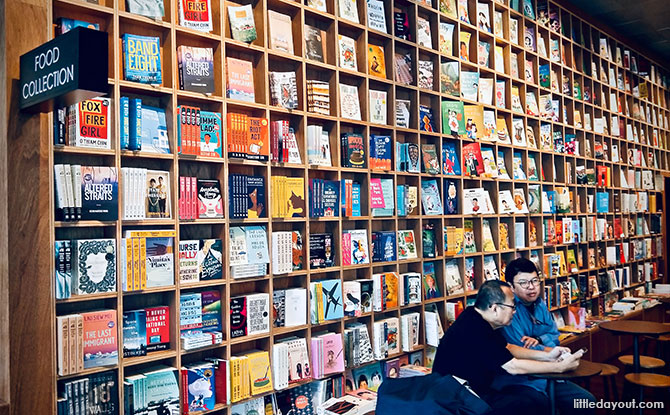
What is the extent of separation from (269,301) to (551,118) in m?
4.48

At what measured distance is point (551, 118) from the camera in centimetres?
648

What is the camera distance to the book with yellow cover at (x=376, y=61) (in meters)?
4.35

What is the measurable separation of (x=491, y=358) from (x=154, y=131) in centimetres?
236

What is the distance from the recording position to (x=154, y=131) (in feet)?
9.92

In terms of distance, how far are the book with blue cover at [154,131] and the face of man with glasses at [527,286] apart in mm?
2828

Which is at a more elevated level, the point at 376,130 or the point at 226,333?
the point at 376,130

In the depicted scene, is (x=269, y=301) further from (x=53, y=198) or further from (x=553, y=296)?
(x=553, y=296)

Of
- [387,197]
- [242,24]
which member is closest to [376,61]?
[387,197]

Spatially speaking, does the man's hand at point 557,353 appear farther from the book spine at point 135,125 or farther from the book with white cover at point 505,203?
the book spine at point 135,125

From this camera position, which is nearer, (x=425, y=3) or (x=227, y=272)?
(x=227, y=272)

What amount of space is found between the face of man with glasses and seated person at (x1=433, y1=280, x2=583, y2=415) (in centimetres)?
59

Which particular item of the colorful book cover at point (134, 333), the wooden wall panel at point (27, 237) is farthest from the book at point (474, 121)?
the wooden wall panel at point (27, 237)

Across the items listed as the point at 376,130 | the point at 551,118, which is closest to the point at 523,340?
the point at 376,130

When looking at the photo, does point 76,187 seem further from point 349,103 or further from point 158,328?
point 349,103
